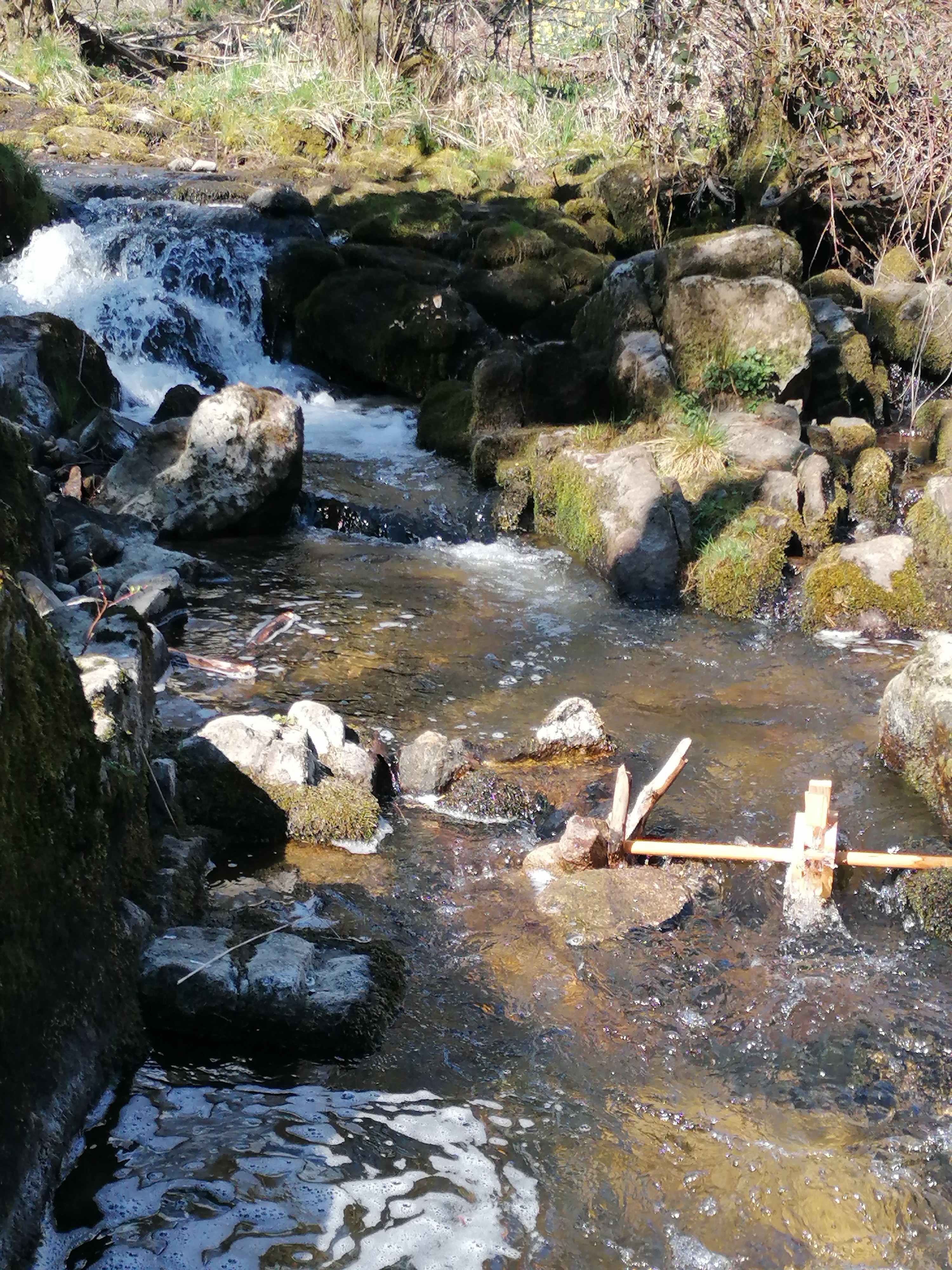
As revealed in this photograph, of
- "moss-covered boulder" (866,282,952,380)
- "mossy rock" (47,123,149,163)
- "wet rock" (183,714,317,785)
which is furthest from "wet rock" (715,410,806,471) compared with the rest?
"mossy rock" (47,123,149,163)

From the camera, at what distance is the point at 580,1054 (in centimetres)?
362

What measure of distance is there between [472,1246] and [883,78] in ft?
34.2

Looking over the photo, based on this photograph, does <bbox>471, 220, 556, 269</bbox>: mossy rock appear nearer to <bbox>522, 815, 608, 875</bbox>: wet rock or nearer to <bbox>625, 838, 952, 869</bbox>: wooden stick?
<bbox>522, 815, 608, 875</bbox>: wet rock

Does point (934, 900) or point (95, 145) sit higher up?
point (95, 145)

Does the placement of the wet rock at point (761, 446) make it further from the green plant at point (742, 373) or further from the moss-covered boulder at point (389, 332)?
the moss-covered boulder at point (389, 332)

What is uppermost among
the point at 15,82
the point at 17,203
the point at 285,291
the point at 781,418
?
the point at 15,82

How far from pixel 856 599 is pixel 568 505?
2.34 meters

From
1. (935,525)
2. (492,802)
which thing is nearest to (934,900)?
(492,802)

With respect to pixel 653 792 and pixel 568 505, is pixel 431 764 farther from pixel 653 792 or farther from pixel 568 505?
pixel 568 505

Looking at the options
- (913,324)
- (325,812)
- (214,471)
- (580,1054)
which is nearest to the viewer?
(580,1054)

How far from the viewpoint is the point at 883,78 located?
10203mm

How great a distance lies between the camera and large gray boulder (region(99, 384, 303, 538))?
870 cm

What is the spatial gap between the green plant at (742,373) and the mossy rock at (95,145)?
10.7 metres

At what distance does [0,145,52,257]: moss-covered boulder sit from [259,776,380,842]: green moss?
10.2m
